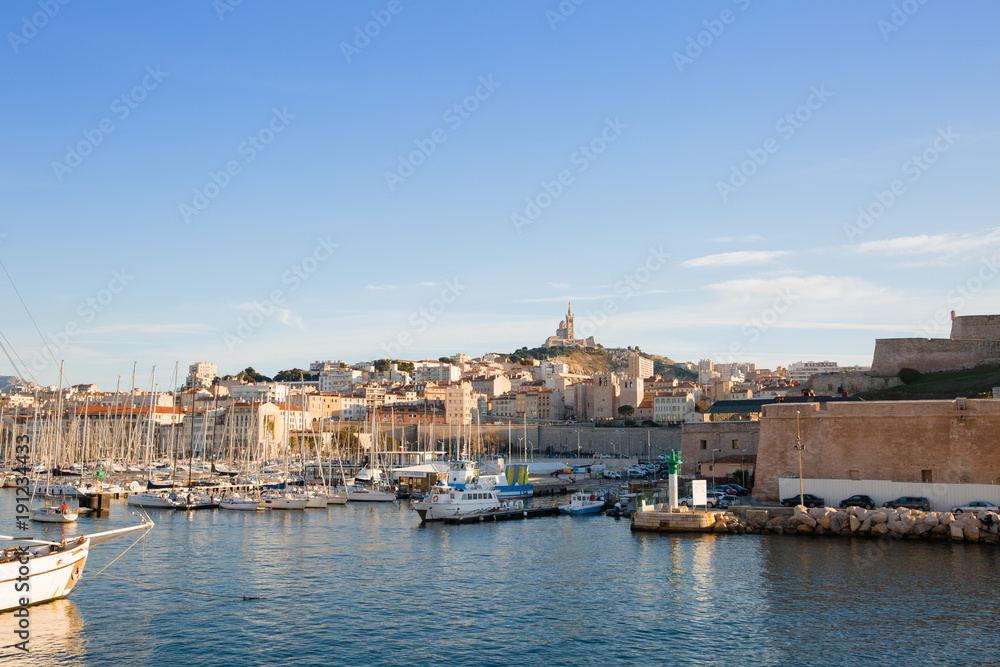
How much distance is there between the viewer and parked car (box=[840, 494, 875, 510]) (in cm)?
2436

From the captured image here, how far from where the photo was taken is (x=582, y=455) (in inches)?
2926

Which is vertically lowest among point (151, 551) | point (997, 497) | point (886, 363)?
point (151, 551)

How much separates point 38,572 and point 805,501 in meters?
20.8

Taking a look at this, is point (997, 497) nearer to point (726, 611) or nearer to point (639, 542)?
point (639, 542)

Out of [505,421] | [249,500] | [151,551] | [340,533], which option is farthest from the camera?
[505,421]

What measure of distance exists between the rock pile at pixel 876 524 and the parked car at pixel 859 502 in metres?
1.16

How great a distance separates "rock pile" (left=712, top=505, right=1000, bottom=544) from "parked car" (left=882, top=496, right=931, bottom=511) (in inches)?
41.1

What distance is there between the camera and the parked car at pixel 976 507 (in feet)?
72.2

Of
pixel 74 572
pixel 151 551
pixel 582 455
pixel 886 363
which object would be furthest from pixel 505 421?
pixel 74 572

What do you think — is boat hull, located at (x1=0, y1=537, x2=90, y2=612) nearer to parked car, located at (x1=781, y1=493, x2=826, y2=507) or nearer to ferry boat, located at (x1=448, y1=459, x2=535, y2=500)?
parked car, located at (x1=781, y1=493, x2=826, y2=507)

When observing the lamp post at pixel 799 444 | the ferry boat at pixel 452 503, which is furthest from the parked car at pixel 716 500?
the ferry boat at pixel 452 503

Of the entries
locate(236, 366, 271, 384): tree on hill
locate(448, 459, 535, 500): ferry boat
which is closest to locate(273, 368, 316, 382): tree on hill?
locate(236, 366, 271, 384): tree on hill

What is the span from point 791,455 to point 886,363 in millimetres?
27183

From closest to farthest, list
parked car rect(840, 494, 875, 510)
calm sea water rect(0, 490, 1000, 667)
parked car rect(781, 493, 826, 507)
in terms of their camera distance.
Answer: calm sea water rect(0, 490, 1000, 667), parked car rect(840, 494, 875, 510), parked car rect(781, 493, 826, 507)
